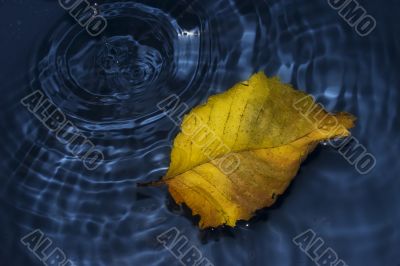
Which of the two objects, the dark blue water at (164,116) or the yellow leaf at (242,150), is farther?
the dark blue water at (164,116)

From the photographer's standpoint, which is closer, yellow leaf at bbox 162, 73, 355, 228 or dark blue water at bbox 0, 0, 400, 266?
yellow leaf at bbox 162, 73, 355, 228

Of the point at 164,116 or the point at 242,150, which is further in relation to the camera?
the point at 164,116

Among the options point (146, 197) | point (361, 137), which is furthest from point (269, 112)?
point (146, 197)

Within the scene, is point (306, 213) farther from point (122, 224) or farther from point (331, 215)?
point (122, 224)
